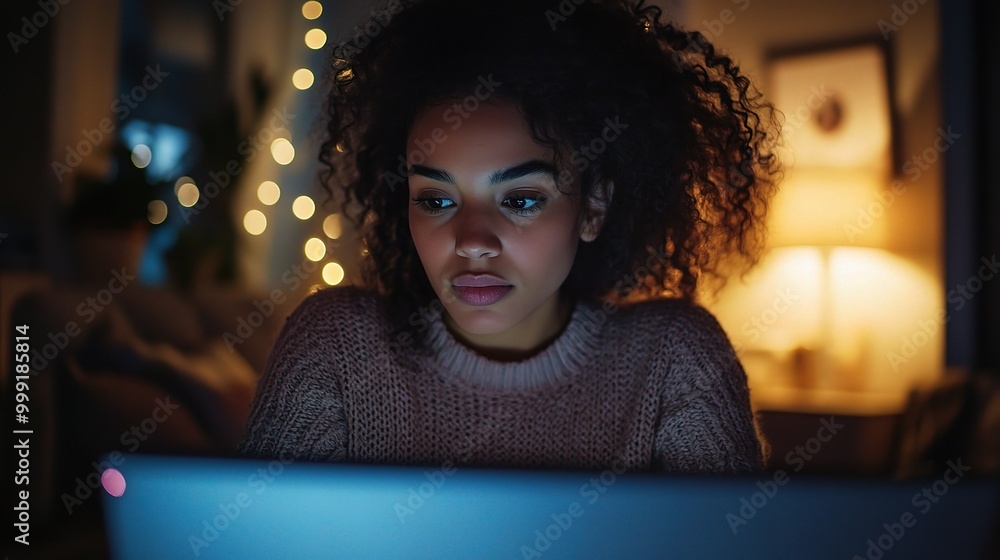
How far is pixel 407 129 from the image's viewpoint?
110cm

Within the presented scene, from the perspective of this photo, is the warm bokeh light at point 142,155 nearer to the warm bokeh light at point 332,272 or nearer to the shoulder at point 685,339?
the warm bokeh light at point 332,272

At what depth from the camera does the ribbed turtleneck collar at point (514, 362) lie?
1.05 metres

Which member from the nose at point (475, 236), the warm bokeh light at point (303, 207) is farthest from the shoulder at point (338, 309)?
the warm bokeh light at point (303, 207)

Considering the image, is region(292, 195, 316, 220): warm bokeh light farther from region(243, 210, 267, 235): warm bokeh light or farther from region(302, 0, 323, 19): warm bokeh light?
region(302, 0, 323, 19): warm bokeh light

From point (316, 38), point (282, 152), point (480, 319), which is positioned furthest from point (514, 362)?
point (316, 38)

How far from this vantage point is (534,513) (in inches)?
19.2

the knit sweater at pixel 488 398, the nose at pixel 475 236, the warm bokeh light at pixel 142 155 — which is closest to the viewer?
the nose at pixel 475 236

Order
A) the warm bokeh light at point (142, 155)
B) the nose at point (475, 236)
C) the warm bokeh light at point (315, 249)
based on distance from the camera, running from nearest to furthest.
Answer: the nose at point (475, 236)
the warm bokeh light at point (142, 155)
the warm bokeh light at point (315, 249)

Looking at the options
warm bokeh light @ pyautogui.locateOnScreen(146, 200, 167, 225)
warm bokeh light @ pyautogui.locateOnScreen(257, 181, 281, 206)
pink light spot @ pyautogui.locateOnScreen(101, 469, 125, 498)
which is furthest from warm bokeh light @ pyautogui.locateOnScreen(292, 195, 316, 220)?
pink light spot @ pyautogui.locateOnScreen(101, 469, 125, 498)

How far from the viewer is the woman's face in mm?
916

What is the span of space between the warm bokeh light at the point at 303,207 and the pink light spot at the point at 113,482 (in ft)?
10.7

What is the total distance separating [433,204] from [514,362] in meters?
0.25

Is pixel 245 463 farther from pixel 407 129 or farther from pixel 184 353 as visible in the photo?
pixel 184 353

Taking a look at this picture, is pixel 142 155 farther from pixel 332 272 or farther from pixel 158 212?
pixel 332 272
